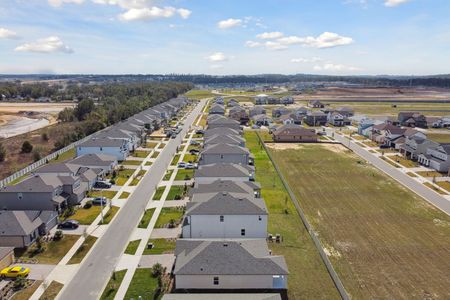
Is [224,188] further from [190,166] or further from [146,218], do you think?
[190,166]

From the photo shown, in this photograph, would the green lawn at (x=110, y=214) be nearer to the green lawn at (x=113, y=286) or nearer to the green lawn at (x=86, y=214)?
the green lawn at (x=86, y=214)

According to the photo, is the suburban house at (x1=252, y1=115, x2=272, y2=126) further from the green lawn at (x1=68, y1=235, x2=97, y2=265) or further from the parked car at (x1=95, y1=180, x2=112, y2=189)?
the green lawn at (x1=68, y1=235, x2=97, y2=265)

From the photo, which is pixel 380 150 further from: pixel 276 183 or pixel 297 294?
pixel 297 294

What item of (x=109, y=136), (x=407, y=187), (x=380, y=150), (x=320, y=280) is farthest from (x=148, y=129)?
(x=320, y=280)

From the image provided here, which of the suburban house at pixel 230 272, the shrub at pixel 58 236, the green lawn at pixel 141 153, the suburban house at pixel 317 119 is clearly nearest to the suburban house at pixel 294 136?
the suburban house at pixel 317 119

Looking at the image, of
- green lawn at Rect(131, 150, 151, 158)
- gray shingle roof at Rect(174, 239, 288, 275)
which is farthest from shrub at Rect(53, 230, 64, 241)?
green lawn at Rect(131, 150, 151, 158)

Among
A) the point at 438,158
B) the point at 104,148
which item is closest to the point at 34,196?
the point at 104,148

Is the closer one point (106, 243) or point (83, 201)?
point (106, 243)
